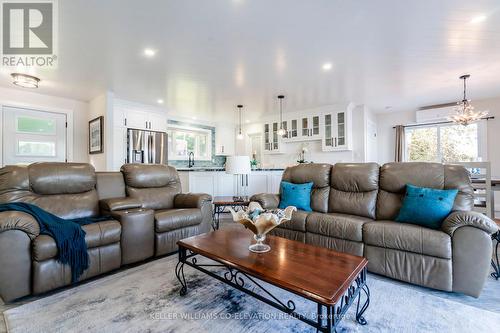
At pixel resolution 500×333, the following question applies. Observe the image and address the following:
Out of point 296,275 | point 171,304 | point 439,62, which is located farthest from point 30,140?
point 439,62

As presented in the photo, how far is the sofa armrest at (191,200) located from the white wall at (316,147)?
389cm

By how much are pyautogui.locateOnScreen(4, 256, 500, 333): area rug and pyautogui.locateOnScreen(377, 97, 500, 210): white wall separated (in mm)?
4999

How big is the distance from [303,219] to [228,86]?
9.16 ft

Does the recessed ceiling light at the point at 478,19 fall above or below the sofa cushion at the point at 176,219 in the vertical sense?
above

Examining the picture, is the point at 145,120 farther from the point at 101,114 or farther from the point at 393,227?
the point at 393,227

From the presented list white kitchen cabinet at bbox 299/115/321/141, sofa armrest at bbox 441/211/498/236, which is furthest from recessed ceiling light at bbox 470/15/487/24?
white kitchen cabinet at bbox 299/115/321/141

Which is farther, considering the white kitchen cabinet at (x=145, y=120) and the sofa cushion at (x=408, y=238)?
the white kitchen cabinet at (x=145, y=120)

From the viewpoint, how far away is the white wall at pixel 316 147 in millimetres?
5488

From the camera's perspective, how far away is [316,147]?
618cm

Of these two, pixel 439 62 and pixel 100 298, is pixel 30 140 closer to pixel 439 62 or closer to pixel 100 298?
pixel 100 298

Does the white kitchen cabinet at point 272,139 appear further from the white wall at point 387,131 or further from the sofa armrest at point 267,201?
the sofa armrest at point 267,201

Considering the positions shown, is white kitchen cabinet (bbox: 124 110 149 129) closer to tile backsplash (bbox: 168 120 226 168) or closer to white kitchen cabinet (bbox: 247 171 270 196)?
tile backsplash (bbox: 168 120 226 168)

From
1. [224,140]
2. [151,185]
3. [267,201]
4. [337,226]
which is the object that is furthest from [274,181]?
[337,226]

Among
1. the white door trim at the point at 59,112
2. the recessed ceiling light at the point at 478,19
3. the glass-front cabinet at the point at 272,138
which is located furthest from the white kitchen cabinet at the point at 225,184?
the recessed ceiling light at the point at 478,19
